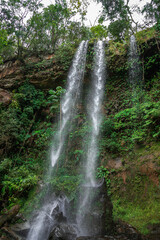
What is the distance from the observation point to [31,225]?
16.2 feet

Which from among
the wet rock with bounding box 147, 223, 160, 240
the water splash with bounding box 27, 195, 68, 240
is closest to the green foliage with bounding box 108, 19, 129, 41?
the water splash with bounding box 27, 195, 68, 240

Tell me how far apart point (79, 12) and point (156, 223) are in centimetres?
1929

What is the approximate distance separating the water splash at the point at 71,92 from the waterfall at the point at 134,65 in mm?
3210

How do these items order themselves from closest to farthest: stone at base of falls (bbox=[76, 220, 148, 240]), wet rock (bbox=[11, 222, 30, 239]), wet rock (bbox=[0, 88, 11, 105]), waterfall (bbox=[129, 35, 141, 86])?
stone at base of falls (bbox=[76, 220, 148, 240]) → wet rock (bbox=[11, 222, 30, 239]) → waterfall (bbox=[129, 35, 141, 86]) → wet rock (bbox=[0, 88, 11, 105])

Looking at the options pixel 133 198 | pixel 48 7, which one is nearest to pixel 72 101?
pixel 133 198

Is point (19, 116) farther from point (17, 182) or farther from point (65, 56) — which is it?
point (65, 56)

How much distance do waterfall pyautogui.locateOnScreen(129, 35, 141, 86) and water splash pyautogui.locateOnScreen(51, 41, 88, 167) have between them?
321 cm

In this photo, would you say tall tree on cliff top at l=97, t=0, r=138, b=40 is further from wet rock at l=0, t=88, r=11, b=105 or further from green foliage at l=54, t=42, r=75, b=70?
wet rock at l=0, t=88, r=11, b=105

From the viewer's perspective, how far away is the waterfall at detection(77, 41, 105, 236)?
512 centimetres

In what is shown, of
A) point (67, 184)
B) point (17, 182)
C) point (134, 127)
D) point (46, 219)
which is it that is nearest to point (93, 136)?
point (134, 127)

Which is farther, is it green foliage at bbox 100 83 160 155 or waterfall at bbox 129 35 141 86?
waterfall at bbox 129 35 141 86

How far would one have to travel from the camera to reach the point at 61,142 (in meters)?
8.48

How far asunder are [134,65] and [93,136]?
543cm

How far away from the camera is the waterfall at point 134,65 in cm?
948
